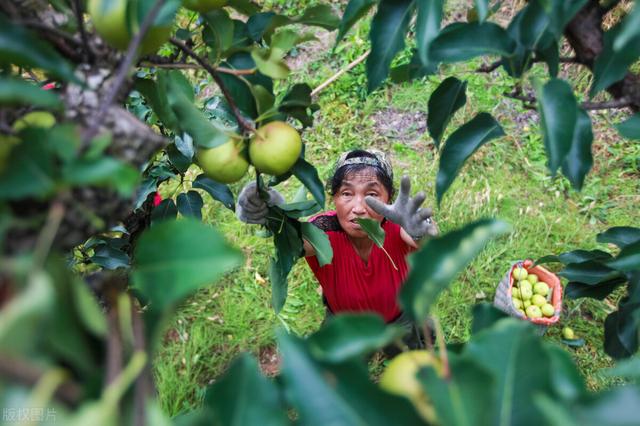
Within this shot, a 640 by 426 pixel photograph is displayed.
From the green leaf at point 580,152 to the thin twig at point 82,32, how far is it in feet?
2.45

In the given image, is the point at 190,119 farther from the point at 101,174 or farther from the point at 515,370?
the point at 515,370

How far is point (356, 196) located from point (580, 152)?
0.96 m

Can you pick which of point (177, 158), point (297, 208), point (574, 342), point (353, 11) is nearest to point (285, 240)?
point (297, 208)

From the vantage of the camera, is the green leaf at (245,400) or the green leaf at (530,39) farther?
the green leaf at (530,39)

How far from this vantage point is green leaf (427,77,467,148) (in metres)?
0.94

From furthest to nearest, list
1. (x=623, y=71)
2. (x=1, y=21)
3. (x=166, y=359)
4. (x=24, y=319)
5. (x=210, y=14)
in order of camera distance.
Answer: (x=166, y=359), (x=210, y=14), (x=623, y=71), (x=1, y=21), (x=24, y=319)

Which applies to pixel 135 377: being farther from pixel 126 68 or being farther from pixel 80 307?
pixel 126 68

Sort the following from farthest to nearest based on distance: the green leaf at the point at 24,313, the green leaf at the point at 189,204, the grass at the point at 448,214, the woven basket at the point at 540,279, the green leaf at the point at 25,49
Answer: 1. the grass at the point at 448,214
2. the woven basket at the point at 540,279
3. the green leaf at the point at 189,204
4. the green leaf at the point at 25,49
5. the green leaf at the point at 24,313

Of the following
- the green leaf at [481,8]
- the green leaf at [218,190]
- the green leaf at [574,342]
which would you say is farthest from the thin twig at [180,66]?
the green leaf at [574,342]

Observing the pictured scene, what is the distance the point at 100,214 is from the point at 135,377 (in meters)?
0.20

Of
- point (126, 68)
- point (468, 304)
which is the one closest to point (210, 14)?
point (126, 68)

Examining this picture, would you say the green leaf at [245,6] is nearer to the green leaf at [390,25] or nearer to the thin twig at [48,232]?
the green leaf at [390,25]

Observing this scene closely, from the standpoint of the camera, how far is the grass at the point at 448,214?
236 centimetres

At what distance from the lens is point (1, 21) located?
49cm
